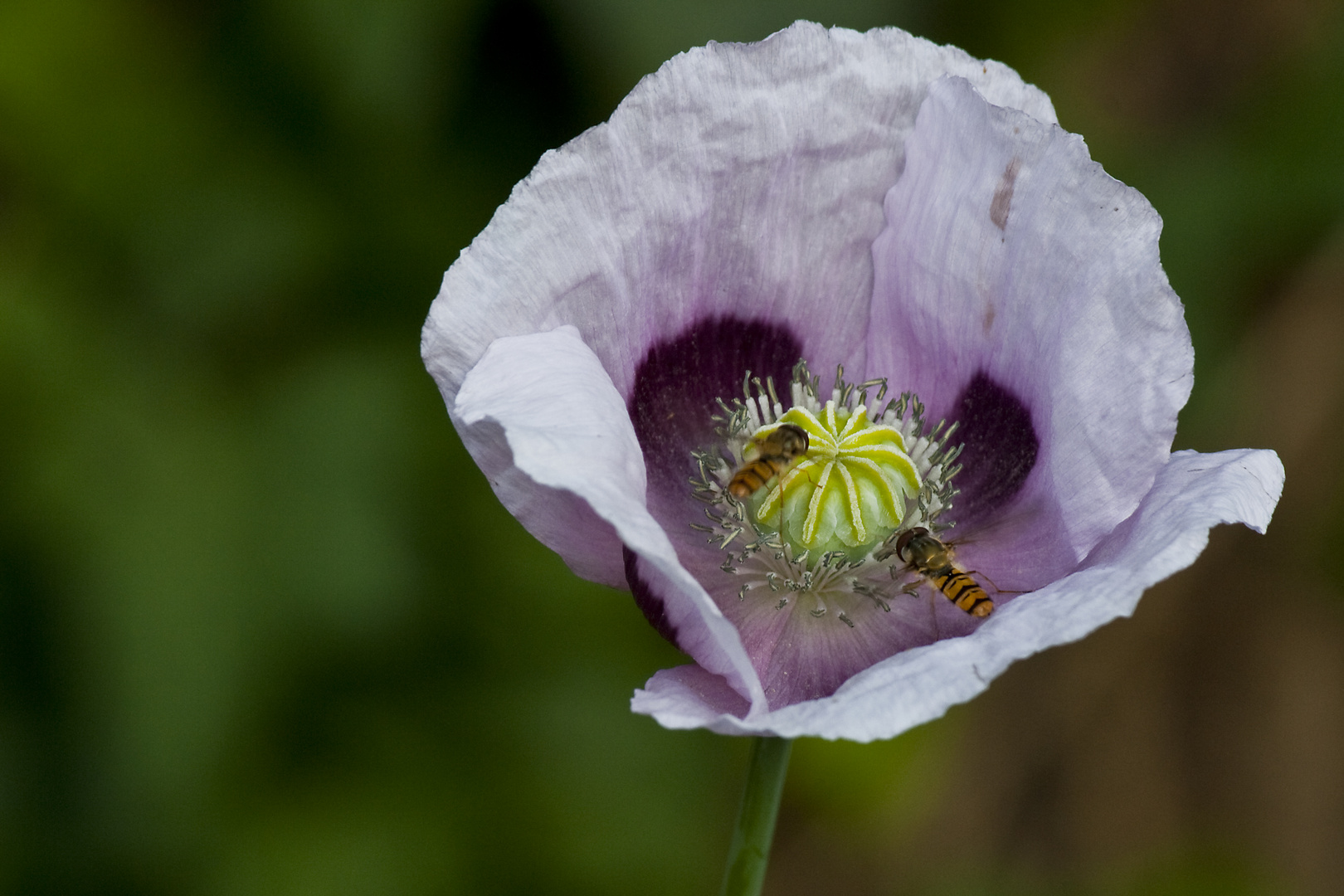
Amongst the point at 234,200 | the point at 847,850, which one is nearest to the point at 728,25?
the point at 234,200

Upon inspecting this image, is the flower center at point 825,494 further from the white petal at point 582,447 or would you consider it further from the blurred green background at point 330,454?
the blurred green background at point 330,454

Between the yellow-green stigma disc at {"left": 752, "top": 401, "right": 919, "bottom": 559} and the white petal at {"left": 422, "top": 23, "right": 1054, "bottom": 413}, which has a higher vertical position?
the white petal at {"left": 422, "top": 23, "right": 1054, "bottom": 413}

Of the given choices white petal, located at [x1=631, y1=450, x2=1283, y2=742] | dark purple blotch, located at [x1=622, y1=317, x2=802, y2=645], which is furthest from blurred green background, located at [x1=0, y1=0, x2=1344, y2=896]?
white petal, located at [x1=631, y1=450, x2=1283, y2=742]

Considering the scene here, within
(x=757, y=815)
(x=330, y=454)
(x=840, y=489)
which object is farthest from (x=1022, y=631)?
(x=330, y=454)

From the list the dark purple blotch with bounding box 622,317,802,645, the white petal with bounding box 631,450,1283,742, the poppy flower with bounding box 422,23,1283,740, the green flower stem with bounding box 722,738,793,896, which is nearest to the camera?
the white petal with bounding box 631,450,1283,742

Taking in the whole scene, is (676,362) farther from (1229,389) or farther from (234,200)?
(1229,389)

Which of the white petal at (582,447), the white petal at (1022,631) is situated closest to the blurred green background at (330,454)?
the white petal at (582,447)

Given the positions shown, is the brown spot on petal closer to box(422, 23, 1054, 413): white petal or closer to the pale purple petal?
the pale purple petal
